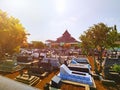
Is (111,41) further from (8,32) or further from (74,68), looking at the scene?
(8,32)

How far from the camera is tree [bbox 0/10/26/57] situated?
2056 cm

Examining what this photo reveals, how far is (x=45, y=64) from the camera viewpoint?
1812 cm

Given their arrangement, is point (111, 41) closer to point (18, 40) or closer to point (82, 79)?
point (82, 79)

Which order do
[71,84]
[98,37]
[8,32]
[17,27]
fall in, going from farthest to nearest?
[17,27], [8,32], [98,37], [71,84]

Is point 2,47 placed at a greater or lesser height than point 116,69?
greater

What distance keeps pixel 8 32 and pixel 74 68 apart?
455 inches

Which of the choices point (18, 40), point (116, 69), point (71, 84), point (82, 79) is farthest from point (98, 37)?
point (18, 40)

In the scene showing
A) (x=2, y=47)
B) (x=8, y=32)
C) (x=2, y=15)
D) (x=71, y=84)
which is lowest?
(x=71, y=84)

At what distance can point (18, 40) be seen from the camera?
22953 mm

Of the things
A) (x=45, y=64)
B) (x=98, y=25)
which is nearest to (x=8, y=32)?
(x=45, y=64)

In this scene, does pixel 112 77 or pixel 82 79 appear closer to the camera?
pixel 82 79

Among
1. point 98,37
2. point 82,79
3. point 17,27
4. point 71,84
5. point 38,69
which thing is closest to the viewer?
point 71,84

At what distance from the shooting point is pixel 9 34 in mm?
21297

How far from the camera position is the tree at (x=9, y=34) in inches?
810
